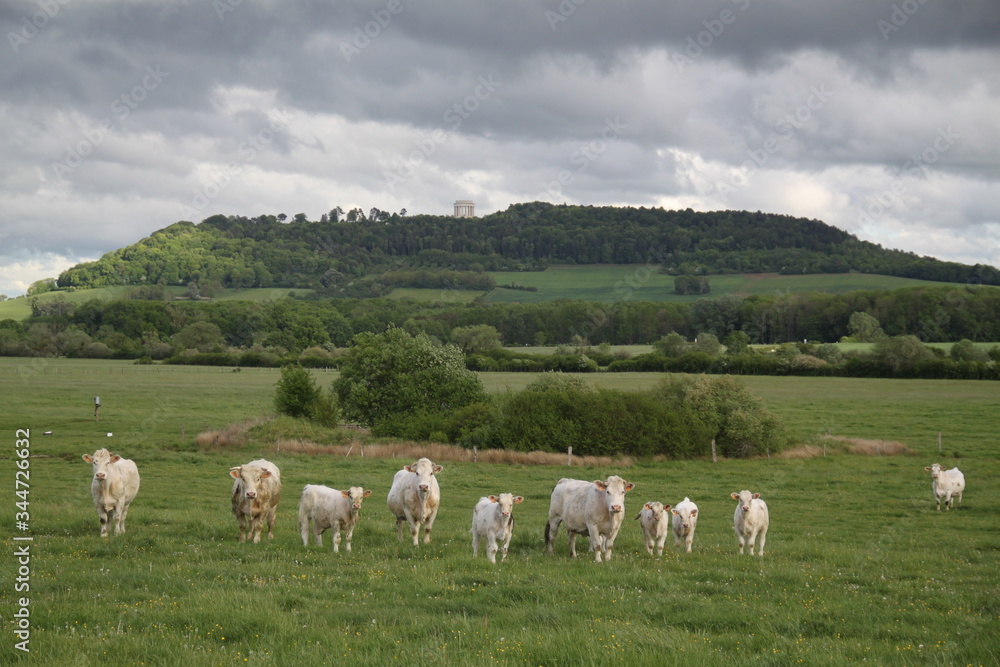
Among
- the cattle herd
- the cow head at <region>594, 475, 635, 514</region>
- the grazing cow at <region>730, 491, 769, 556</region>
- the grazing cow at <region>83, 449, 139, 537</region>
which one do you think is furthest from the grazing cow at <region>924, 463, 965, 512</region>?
the grazing cow at <region>83, 449, 139, 537</region>

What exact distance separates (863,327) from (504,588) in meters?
121

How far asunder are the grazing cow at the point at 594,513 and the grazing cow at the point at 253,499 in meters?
6.07

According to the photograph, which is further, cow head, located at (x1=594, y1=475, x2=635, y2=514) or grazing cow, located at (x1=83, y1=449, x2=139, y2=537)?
grazing cow, located at (x1=83, y1=449, x2=139, y2=537)

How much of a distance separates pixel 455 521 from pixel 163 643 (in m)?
14.3

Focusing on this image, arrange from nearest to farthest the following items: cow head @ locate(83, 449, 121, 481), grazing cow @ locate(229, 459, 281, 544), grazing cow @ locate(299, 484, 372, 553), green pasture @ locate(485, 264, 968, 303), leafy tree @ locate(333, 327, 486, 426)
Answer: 1. grazing cow @ locate(299, 484, 372, 553)
2. grazing cow @ locate(229, 459, 281, 544)
3. cow head @ locate(83, 449, 121, 481)
4. leafy tree @ locate(333, 327, 486, 426)
5. green pasture @ locate(485, 264, 968, 303)

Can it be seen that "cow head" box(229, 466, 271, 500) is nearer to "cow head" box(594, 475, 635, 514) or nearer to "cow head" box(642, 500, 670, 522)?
"cow head" box(594, 475, 635, 514)

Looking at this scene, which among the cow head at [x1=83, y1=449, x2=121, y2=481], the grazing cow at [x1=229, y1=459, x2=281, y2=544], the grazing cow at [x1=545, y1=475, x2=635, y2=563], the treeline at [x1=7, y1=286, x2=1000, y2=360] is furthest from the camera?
the treeline at [x1=7, y1=286, x2=1000, y2=360]

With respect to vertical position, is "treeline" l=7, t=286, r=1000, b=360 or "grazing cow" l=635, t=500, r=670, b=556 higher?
"treeline" l=7, t=286, r=1000, b=360

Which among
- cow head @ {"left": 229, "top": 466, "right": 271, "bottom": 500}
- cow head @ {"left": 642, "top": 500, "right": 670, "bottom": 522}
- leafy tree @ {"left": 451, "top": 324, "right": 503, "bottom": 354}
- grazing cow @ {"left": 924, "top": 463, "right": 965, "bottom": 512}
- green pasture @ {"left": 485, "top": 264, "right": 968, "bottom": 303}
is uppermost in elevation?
green pasture @ {"left": 485, "top": 264, "right": 968, "bottom": 303}

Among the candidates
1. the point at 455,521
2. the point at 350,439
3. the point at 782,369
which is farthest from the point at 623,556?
the point at 782,369

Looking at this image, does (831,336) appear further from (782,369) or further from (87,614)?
(87,614)

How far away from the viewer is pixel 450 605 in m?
9.75

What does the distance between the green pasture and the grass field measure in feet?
429

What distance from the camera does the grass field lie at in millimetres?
7645
